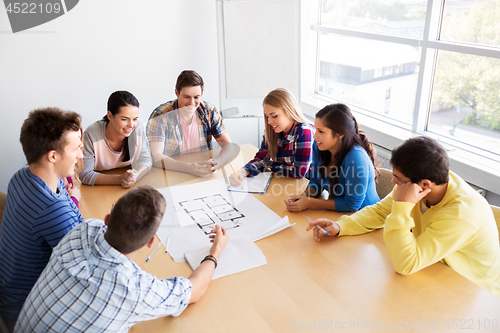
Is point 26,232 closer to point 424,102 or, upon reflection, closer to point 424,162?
point 424,162

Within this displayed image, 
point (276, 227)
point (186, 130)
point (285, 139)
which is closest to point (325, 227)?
point (276, 227)

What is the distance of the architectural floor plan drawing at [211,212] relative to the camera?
1.58 metres

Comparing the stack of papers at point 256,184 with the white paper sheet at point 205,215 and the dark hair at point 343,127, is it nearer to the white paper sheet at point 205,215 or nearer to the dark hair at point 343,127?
the white paper sheet at point 205,215

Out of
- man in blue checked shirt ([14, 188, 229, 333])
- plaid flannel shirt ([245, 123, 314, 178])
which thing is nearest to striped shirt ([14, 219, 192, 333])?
man in blue checked shirt ([14, 188, 229, 333])

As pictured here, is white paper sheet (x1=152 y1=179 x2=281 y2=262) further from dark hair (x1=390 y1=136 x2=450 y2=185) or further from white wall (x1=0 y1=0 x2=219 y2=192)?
white wall (x1=0 y1=0 x2=219 y2=192)

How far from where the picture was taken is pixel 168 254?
4.60 ft

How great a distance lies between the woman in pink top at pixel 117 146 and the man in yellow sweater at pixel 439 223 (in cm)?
125

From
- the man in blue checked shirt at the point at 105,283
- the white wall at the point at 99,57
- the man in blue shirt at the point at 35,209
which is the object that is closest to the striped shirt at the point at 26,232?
the man in blue shirt at the point at 35,209

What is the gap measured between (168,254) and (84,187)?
2.67ft

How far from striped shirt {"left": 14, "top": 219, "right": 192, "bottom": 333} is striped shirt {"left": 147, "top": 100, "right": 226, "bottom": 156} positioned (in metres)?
0.94

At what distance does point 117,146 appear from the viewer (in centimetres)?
214

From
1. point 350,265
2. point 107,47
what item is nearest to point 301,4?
point 107,47

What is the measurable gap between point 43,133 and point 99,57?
190cm

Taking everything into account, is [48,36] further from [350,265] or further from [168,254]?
[350,265]
